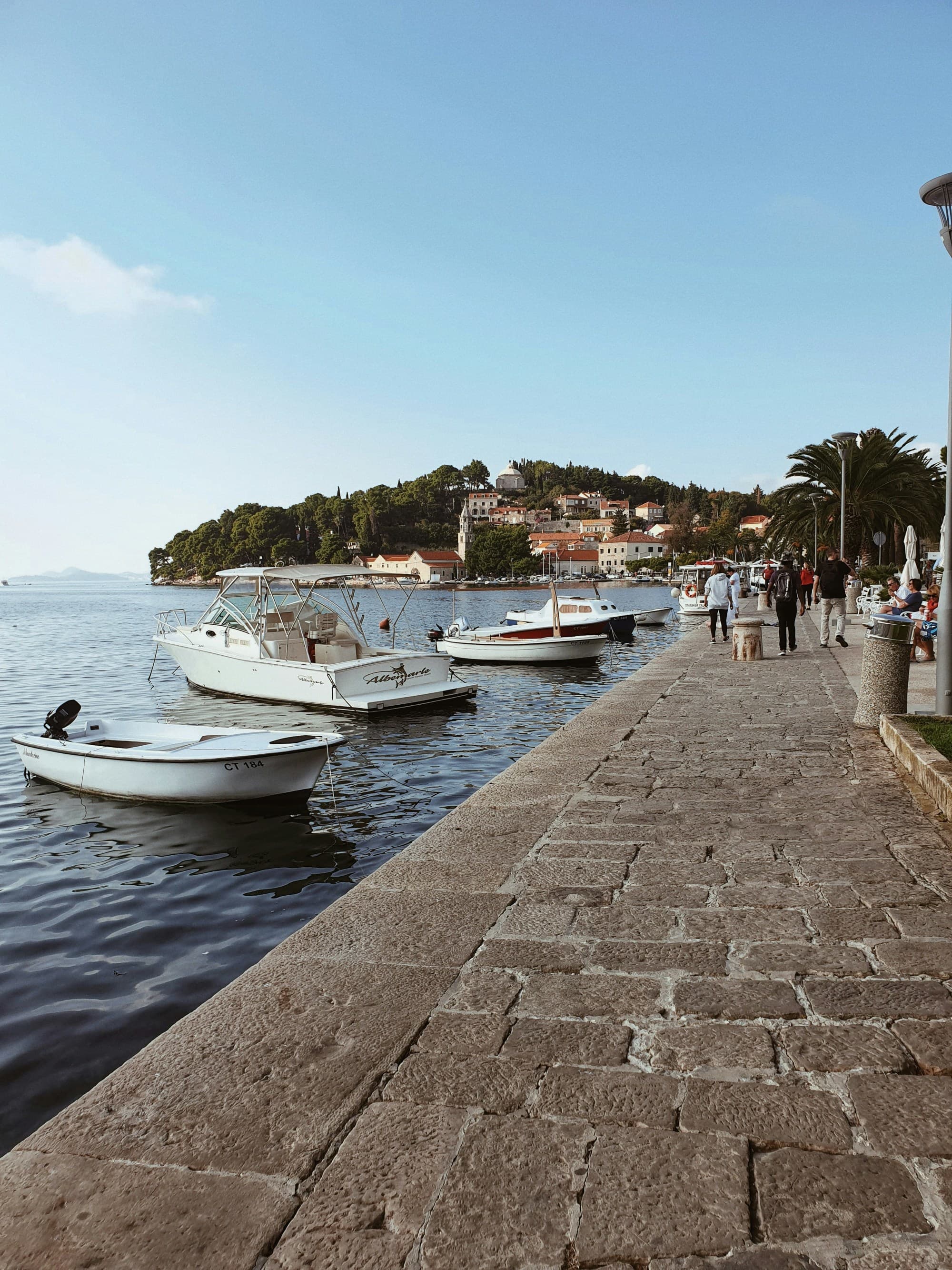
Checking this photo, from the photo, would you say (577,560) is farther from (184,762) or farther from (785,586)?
(184,762)

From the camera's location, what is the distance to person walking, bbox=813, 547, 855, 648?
16672 millimetres

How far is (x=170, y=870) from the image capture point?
7.70 meters

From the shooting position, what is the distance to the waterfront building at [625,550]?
174 m

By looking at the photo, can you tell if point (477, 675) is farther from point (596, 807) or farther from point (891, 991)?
point (891, 991)

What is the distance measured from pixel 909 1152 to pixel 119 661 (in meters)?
29.8

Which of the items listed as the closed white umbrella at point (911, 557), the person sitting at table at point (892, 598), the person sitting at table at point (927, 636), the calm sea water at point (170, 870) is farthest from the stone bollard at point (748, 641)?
the closed white umbrella at point (911, 557)

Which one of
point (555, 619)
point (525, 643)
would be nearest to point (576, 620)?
point (555, 619)

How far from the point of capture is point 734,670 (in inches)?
567

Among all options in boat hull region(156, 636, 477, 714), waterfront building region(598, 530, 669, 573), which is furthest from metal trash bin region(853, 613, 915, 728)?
waterfront building region(598, 530, 669, 573)

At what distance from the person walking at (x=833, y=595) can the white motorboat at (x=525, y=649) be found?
6451mm

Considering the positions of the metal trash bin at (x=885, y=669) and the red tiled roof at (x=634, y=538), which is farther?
the red tiled roof at (x=634, y=538)

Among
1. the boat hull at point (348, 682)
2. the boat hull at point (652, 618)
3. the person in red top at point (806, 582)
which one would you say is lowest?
the boat hull at point (652, 618)

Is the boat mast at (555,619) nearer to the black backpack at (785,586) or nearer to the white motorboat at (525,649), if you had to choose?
the white motorboat at (525,649)

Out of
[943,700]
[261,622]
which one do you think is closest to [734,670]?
[943,700]
